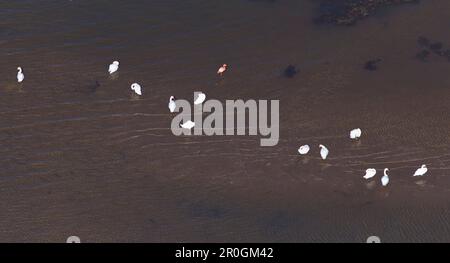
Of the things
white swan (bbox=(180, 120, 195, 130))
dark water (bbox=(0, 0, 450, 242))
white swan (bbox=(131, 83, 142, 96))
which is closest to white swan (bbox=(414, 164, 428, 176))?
dark water (bbox=(0, 0, 450, 242))

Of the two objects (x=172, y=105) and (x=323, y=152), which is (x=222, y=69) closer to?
(x=172, y=105)

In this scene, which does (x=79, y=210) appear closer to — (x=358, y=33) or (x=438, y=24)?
(x=358, y=33)

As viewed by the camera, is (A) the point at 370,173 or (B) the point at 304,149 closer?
(A) the point at 370,173

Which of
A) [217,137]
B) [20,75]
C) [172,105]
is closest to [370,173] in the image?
[217,137]

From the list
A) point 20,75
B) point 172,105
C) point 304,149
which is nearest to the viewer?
point 304,149

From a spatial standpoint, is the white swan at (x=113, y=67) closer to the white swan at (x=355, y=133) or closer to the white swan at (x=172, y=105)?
the white swan at (x=172, y=105)

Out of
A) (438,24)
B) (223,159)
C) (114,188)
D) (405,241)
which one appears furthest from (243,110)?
(438,24)

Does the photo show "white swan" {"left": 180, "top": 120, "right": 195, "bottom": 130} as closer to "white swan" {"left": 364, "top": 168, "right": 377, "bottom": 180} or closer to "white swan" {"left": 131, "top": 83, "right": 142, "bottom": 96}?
"white swan" {"left": 131, "top": 83, "right": 142, "bottom": 96}

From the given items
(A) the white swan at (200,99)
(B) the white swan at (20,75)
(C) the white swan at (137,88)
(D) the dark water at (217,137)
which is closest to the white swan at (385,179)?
(D) the dark water at (217,137)
